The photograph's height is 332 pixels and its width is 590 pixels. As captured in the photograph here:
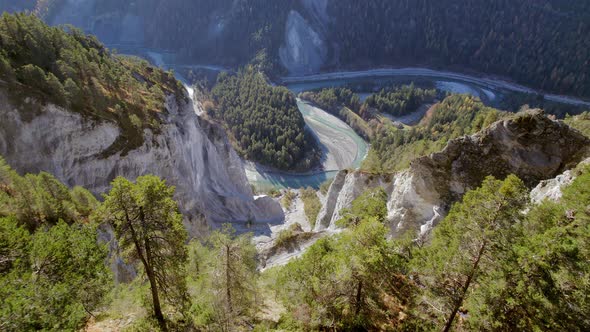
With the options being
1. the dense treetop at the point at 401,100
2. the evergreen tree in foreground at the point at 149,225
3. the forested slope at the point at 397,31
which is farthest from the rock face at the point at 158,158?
the forested slope at the point at 397,31

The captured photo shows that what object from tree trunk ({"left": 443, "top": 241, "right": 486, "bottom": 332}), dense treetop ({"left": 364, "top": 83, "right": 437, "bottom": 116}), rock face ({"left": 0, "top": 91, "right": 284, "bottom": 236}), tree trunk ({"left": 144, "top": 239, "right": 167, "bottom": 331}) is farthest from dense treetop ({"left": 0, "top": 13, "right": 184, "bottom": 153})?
dense treetop ({"left": 364, "top": 83, "right": 437, "bottom": 116})

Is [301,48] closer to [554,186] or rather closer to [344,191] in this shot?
[344,191]

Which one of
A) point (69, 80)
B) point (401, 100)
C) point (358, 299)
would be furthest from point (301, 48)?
point (358, 299)

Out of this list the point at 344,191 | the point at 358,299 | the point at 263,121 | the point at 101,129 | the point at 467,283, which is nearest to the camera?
the point at 467,283

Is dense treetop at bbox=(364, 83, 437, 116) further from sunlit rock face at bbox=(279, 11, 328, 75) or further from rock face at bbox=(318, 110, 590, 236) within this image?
rock face at bbox=(318, 110, 590, 236)

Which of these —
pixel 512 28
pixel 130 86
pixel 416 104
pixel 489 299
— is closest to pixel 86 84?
pixel 130 86

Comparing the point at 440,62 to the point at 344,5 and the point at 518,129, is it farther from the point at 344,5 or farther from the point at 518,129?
the point at 518,129
